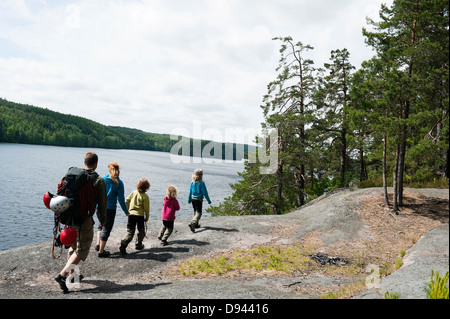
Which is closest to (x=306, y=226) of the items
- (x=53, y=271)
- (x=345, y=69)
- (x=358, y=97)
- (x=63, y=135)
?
(x=358, y=97)

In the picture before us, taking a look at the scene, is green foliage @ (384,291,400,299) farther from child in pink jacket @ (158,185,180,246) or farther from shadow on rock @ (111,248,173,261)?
child in pink jacket @ (158,185,180,246)

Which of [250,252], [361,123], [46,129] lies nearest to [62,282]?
[250,252]

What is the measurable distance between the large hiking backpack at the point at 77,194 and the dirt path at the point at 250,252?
5.27ft

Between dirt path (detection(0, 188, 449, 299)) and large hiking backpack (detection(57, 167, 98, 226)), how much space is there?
1.61 metres

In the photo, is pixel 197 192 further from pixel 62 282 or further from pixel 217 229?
pixel 62 282

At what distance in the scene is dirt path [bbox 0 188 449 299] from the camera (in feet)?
19.6

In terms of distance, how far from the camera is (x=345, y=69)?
1013 inches

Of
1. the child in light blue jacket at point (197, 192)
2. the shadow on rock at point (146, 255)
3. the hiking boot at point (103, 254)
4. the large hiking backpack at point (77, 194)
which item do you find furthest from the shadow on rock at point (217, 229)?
the large hiking backpack at point (77, 194)

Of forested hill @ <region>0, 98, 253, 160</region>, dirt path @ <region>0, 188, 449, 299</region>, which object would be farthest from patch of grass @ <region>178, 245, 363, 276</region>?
forested hill @ <region>0, 98, 253, 160</region>

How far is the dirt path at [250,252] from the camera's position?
5.99 metres

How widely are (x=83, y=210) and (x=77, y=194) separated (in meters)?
0.37

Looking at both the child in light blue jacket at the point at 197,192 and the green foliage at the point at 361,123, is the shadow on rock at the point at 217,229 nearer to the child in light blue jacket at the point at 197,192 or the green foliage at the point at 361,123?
the child in light blue jacket at the point at 197,192

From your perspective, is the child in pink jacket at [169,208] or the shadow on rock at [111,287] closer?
the shadow on rock at [111,287]
